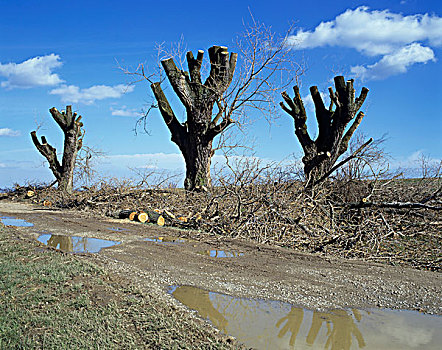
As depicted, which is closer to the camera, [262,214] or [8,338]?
[8,338]

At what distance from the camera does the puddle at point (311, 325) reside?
431cm

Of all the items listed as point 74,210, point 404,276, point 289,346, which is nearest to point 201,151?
point 74,210

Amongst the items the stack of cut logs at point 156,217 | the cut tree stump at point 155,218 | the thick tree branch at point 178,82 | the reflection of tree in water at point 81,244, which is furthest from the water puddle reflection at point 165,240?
the thick tree branch at point 178,82

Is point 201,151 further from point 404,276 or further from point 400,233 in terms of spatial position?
point 404,276

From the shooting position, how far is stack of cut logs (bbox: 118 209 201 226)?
12343 millimetres

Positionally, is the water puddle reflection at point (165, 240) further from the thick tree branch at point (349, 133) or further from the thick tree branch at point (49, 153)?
the thick tree branch at point (49, 153)

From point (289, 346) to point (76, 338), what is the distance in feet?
7.37

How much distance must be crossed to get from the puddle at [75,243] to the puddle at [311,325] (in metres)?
3.69

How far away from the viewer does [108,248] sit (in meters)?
8.53

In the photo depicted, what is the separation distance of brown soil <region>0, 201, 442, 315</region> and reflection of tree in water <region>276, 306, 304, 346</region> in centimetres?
29

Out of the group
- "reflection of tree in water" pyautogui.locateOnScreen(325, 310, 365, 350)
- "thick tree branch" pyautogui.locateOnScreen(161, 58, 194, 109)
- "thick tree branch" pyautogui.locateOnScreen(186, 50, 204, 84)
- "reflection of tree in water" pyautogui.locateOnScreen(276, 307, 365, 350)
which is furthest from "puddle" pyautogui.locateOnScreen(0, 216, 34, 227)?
"reflection of tree in water" pyautogui.locateOnScreen(325, 310, 365, 350)

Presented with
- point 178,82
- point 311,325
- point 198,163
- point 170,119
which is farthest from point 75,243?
point 178,82

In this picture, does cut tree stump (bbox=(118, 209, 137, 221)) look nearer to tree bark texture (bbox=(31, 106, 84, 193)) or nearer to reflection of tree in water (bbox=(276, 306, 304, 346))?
reflection of tree in water (bbox=(276, 306, 304, 346))

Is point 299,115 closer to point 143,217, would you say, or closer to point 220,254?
point 143,217
